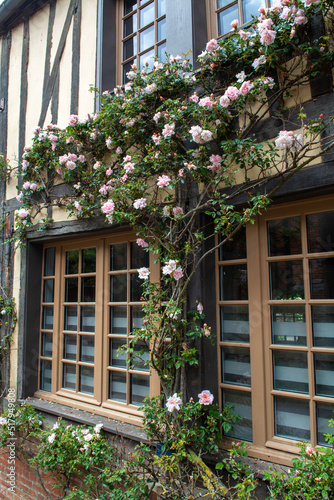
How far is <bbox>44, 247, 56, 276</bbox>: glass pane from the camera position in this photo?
4535mm

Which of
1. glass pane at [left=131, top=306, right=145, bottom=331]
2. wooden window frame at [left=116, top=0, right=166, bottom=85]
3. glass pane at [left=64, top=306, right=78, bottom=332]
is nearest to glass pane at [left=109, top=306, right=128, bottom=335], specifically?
glass pane at [left=131, top=306, right=145, bottom=331]

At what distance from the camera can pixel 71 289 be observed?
427cm

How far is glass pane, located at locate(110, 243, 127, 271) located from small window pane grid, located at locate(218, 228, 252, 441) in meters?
Result: 1.14

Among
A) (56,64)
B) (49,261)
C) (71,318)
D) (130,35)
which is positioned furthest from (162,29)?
(71,318)

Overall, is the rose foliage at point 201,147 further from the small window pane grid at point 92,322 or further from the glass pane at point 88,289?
the glass pane at point 88,289

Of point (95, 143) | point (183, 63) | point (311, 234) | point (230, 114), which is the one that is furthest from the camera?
point (95, 143)

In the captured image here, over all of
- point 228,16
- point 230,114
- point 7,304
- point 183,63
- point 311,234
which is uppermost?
point 228,16

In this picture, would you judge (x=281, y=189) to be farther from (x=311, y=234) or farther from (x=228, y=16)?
(x=228, y=16)

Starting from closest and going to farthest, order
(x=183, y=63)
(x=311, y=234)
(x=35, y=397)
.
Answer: (x=311, y=234) < (x=183, y=63) < (x=35, y=397)

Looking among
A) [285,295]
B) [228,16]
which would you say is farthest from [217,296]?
[228,16]

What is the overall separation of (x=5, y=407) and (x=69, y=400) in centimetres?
97

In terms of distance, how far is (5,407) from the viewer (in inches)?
173

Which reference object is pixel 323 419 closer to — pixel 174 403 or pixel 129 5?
pixel 174 403

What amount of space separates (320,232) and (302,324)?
0.62m
